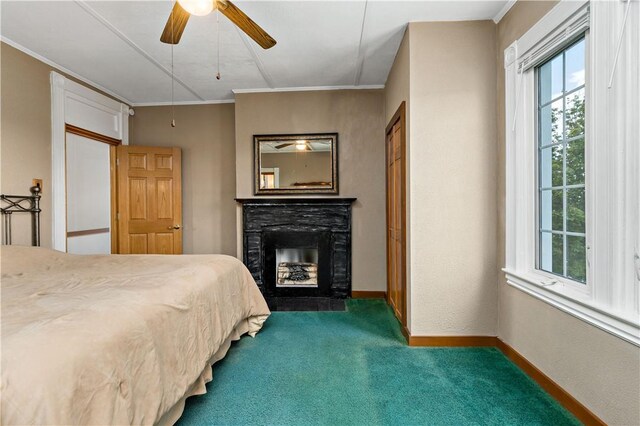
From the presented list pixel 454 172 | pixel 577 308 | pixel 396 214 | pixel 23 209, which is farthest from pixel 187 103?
pixel 577 308

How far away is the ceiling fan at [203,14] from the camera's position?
1.66 meters

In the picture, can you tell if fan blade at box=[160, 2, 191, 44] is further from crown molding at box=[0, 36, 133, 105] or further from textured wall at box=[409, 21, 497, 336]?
crown molding at box=[0, 36, 133, 105]

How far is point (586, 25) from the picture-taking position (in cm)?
163

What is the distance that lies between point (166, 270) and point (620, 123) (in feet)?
8.58

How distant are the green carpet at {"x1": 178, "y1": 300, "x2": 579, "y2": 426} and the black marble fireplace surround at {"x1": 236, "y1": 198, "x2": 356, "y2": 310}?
3.94ft

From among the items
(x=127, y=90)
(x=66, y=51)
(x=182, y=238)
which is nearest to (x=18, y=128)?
(x=66, y=51)

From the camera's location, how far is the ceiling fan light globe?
64.5 inches

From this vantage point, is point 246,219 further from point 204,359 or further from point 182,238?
point 204,359

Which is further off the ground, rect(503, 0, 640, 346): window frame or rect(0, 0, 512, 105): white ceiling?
rect(0, 0, 512, 105): white ceiling

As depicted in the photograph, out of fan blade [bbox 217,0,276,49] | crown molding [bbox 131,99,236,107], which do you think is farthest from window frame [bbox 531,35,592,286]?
crown molding [bbox 131,99,236,107]

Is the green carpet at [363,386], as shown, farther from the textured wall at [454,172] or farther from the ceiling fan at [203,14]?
the ceiling fan at [203,14]

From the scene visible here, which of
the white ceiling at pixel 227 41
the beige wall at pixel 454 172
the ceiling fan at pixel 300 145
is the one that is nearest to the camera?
the white ceiling at pixel 227 41

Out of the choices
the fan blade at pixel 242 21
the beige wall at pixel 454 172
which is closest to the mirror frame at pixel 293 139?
the beige wall at pixel 454 172

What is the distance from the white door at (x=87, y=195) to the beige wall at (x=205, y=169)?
0.68 metres
